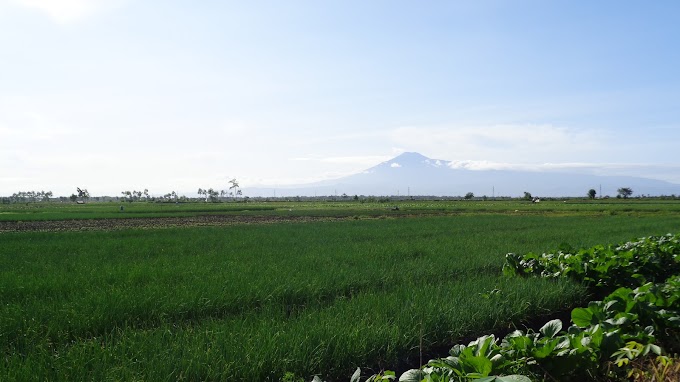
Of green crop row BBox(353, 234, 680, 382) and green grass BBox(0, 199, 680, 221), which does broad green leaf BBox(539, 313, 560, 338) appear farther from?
green grass BBox(0, 199, 680, 221)

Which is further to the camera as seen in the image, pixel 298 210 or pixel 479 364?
pixel 298 210

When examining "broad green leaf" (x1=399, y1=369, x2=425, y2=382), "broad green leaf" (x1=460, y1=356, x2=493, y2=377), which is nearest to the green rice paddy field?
"broad green leaf" (x1=399, y1=369, x2=425, y2=382)

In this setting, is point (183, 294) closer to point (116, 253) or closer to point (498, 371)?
point (498, 371)

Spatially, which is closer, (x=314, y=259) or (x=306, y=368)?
(x=306, y=368)

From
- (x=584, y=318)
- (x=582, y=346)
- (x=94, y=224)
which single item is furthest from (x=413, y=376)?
(x=94, y=224)

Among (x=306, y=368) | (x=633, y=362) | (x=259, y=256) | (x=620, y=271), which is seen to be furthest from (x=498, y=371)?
(x=259, y=256)

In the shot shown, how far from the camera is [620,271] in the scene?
6.51 metres

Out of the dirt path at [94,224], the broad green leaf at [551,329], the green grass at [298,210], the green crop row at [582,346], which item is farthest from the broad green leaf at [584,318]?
the green grass at [298,210]

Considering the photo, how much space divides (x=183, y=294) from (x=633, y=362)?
15.2ft

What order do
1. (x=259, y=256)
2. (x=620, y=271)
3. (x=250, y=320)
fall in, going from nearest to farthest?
(x=250, y=320) < (x=620, y=271) < (x=259, y=256)

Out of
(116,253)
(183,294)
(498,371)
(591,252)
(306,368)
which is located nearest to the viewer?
(498,371)

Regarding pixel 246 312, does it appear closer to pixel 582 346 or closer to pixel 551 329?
pixel 551 329

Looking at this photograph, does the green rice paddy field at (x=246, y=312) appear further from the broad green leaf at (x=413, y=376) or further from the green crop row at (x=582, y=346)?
the green crop row at (x=582, y=346)

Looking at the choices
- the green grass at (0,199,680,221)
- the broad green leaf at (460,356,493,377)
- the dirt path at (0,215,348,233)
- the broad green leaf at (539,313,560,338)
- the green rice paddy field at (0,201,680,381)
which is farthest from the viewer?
the green grass at (0,199,680,221)
